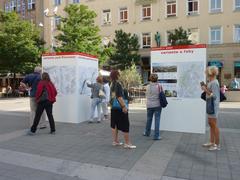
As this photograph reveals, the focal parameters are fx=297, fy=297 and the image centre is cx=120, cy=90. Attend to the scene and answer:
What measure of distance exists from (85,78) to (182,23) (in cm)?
2270

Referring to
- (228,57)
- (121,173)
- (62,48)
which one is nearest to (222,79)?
(228,57)

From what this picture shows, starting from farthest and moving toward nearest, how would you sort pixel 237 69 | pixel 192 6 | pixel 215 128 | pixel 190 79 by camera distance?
pixel 192 6, pixel 237 69, pixel 190 79, pixel 215 128

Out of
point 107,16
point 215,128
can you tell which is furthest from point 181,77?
point 107,16

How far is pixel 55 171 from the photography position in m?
5.20

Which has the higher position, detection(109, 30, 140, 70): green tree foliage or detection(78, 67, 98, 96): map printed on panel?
detection(109, 30, 140, 70): green tree foliage

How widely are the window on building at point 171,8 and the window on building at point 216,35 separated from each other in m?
4.41

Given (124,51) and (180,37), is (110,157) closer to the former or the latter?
(180,37)

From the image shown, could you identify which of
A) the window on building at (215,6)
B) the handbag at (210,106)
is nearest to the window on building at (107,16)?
the window on building at (215,6)

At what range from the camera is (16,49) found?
90.4 ft

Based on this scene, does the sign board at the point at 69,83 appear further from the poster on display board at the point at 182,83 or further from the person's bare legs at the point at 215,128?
the person's bare legs at the point at 215,128

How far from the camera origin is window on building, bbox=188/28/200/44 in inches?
1192

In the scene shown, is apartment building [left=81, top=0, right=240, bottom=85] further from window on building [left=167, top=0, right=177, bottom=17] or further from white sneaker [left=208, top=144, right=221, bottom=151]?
white sneaker [left=208, top=144, right=221, bottom=151]

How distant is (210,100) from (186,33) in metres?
23.6

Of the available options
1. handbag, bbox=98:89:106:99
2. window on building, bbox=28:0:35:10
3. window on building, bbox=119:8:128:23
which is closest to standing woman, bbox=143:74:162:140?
handbag, bbox=98:89:106:99
